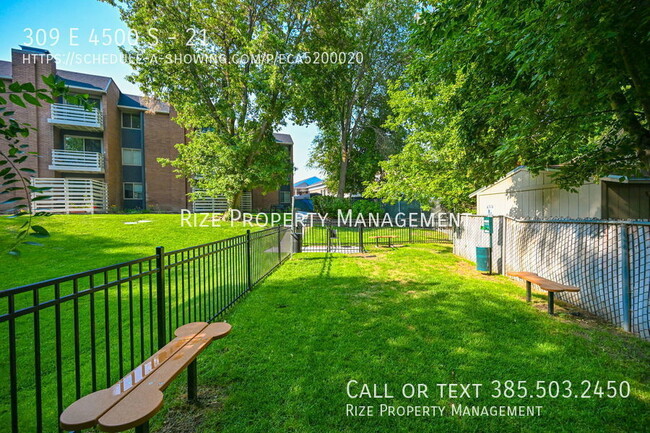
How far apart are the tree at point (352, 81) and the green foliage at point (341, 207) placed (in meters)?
1.84

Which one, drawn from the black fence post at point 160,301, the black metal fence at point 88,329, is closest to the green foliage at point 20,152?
the black metal fence at point 88,329

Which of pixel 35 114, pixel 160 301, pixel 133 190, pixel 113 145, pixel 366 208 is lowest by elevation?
pixel 160 301

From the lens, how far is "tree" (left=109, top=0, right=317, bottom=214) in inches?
626

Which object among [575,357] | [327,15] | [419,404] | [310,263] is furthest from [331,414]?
[327,15]

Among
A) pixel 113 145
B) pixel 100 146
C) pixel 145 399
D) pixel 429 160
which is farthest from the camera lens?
pixel 113 145

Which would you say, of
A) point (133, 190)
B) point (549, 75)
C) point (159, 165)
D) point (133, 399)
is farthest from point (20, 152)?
point (133, 190)

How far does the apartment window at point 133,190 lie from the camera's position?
24.5 m

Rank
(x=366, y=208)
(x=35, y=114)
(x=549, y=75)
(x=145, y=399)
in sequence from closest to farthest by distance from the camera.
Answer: (x=145, y=399) < (x=549, y=75) < (x=35, y=114) < (x=366, y=208)

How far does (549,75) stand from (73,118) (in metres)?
28.1

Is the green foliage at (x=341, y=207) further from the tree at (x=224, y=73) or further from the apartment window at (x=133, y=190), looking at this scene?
the apartment window at (x=133, y=190)

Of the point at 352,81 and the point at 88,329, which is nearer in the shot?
the point at 88,329

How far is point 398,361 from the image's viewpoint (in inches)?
146

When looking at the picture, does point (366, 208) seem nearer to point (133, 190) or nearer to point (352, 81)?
point (352, 81)

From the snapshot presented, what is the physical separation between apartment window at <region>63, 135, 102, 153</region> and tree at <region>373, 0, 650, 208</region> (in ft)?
82.5
